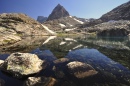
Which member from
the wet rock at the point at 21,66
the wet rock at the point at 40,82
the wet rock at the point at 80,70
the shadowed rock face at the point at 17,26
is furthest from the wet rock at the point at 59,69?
the shadowed rock face at the point at 17,26

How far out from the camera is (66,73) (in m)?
20.1

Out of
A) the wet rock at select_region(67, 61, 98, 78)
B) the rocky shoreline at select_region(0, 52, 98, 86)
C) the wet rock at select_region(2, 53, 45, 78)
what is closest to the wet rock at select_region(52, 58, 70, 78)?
the rocky shoreline at select_region(0, 52, 98, 86)

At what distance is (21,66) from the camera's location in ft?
64.8

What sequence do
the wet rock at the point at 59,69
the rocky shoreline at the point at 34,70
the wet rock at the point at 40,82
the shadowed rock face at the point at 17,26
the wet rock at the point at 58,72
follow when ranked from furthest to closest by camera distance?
the shadowed rock face at the point at 17,26, the wet rock at the point at 59,69, the wet rock at the point at 58,72, the rocky shoreline at the point at 34,70, the wet rock at the point at 40,82

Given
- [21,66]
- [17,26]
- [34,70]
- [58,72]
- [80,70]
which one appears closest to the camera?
[21,66]

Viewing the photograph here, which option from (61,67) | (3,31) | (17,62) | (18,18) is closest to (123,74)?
(61,67)

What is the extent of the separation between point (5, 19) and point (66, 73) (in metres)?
124

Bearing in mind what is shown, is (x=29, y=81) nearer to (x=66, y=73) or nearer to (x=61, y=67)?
(x=66, y=73)

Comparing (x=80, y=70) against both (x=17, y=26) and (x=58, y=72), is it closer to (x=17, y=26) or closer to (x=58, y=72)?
(x=58, y=72)

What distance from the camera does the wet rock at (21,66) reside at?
18984 millimetres

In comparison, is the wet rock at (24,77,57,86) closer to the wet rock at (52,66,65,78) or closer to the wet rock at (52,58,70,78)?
the wet rock at (52,66,65,78)

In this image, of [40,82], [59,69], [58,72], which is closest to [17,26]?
Result: [59,69]

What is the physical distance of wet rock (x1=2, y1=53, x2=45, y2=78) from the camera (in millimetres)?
A: 18984

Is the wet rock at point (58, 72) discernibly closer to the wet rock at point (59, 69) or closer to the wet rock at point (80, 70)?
the wet rock at point (59, 69)
